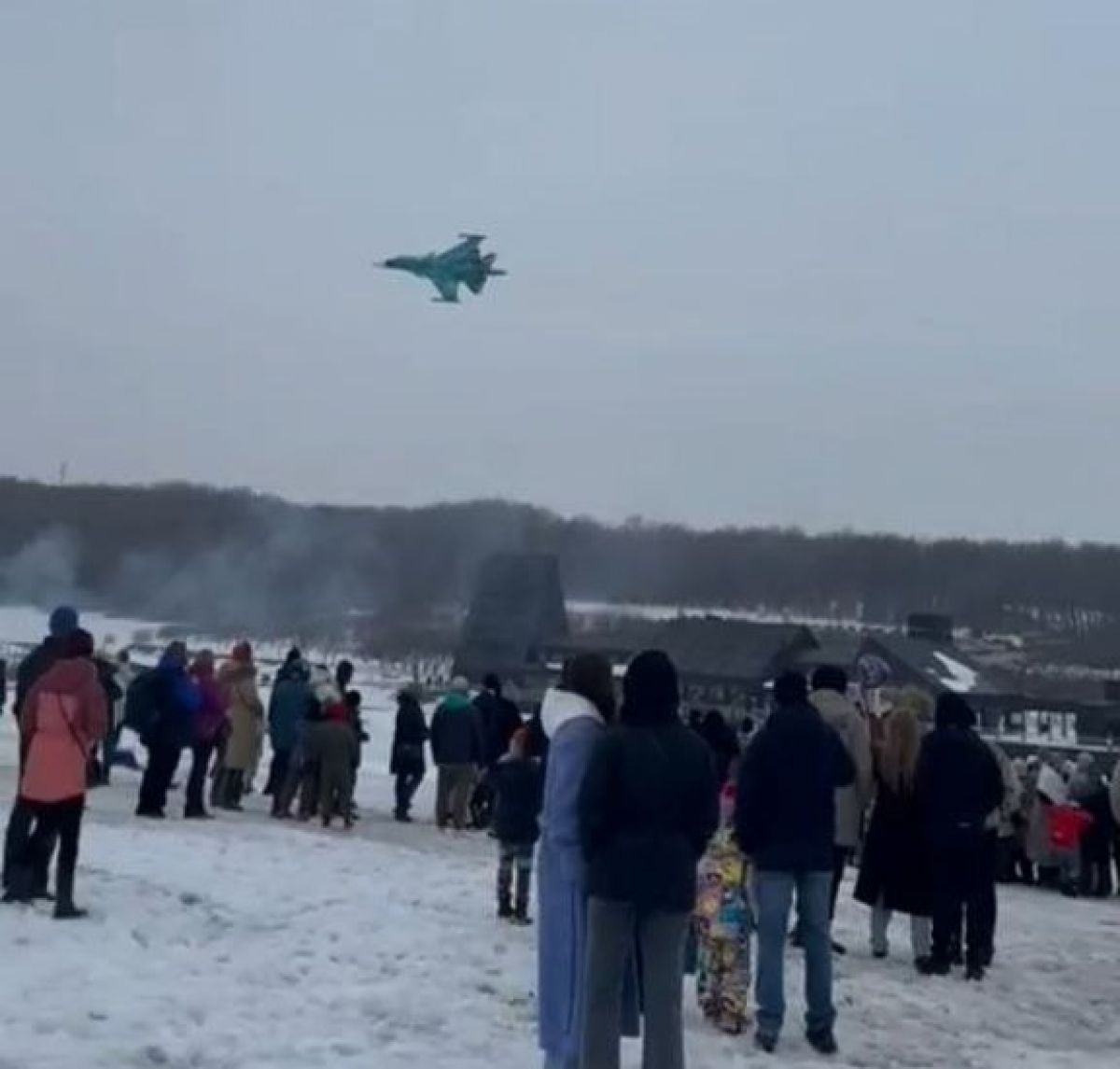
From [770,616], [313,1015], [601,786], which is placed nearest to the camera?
[601,786]

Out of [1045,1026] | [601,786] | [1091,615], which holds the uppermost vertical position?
[1091,615]

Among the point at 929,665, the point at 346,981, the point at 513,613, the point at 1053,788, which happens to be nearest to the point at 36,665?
the point at 346,981

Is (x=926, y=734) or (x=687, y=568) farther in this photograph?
(x=687, y=568)

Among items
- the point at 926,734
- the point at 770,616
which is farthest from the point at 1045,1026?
the point at 770,616

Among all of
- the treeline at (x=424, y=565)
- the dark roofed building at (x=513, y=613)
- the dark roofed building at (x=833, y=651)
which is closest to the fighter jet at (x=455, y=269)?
Result: the dark roofed building at (x=833, y=651)

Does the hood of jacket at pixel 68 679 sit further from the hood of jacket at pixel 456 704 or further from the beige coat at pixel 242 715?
the hood of jacket at pixel 456 704

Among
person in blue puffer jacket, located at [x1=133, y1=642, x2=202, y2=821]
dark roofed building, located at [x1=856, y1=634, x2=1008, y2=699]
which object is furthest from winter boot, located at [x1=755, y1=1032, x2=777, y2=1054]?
dark roofed building, located at [x1=856, y1=634, x2=1008, y2=699]

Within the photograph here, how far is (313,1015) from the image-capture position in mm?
8828

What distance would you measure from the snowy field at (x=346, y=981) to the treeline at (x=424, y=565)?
9802cm

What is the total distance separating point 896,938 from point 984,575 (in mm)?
155273

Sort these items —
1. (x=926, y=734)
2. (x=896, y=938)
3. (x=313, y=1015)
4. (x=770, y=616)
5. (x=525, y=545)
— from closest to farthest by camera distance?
(x=313, y=1015)
(x=926, y=734)
(x=896, y=938)
(x=770, y=616)
(x=525, y=545)

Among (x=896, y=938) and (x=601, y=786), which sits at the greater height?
(x=601, y=786)

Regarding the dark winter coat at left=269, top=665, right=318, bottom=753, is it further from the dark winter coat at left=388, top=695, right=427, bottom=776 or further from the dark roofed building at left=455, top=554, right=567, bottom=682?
the dark roofed building at left=455, top=554, right=567, bottom=682

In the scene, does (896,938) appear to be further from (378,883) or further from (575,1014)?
(575,1014)
